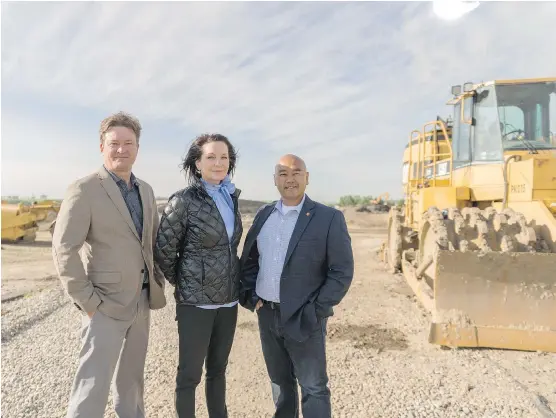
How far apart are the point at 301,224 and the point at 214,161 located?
0.70 meters

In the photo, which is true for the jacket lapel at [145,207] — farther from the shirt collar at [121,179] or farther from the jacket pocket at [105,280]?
the jacket pocket at [105,280]

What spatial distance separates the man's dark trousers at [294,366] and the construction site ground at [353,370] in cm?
60

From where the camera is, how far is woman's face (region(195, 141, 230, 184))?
2.72 meters

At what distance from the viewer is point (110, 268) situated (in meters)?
2.48

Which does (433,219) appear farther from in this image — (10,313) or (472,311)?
(10,313)

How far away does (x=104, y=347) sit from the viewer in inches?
96.1

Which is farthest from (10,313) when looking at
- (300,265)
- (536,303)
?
(536,303)

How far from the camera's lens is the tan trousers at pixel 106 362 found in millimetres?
2402

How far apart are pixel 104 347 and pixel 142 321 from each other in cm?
31

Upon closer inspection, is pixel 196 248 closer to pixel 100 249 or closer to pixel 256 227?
pixel 256 227

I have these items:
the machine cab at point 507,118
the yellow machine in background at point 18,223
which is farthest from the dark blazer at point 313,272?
the yellow machine in background at point 18,223

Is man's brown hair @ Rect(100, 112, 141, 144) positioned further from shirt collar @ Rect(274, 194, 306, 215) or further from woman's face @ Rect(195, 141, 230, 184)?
shirt collar @ Rect(274, 194, 306, 215)

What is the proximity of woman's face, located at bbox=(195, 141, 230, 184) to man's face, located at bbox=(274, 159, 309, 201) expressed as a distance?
37cm

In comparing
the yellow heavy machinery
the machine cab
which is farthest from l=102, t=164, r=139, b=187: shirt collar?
the machine cab
